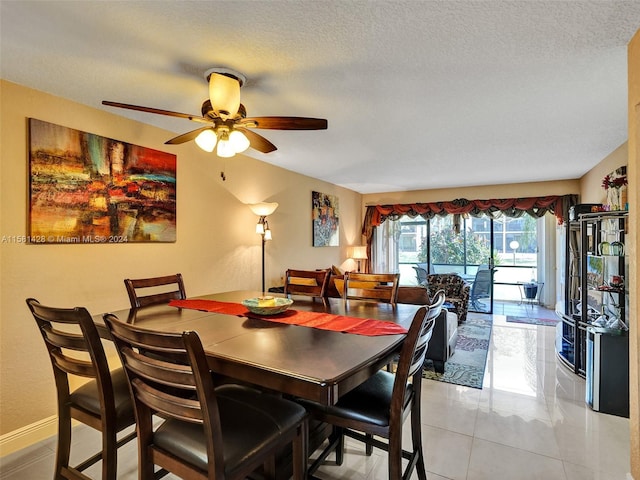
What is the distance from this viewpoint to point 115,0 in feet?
4.87

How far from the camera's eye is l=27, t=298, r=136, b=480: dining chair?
1394 mm

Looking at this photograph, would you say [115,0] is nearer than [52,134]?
Yes

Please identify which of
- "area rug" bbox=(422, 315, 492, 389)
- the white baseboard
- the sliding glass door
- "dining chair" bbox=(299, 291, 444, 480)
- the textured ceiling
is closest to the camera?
"dining chair" bbox=(299, 291, 444, 480)

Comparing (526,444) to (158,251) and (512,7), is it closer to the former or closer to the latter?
(512,7)

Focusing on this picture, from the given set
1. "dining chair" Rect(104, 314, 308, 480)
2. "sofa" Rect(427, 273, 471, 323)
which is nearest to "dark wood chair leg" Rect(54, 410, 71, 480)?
"dining chair" Rect(104, 314, 308, 480)

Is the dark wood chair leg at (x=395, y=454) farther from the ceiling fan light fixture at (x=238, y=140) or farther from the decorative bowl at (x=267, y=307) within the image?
the ceiling fan light fixture at (x=238, y=140)

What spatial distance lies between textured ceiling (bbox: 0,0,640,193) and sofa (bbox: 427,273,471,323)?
116 inches

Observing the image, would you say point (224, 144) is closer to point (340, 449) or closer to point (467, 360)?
point (340, 449)

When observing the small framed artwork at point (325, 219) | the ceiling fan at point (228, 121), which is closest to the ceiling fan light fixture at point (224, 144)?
the ceiling fan at point (228, 121)

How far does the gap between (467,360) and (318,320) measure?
2653 millimetres

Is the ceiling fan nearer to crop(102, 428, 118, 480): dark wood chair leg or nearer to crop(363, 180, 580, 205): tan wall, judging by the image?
crop(102, 428, 118, 480): dark wood chair leg

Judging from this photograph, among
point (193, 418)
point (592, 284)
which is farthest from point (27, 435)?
point (592, 284)

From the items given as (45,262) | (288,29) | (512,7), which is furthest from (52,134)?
(512,7)

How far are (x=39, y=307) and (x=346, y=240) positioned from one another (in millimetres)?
5450
